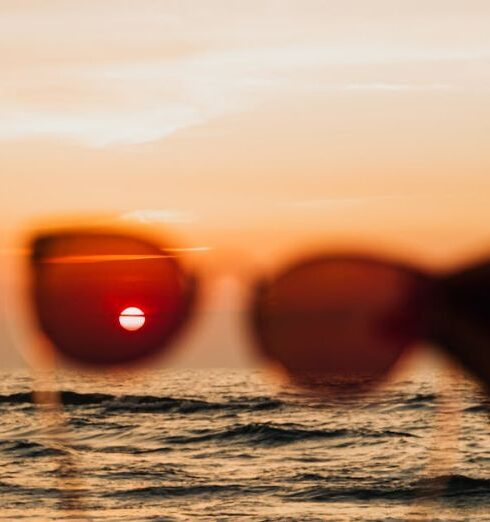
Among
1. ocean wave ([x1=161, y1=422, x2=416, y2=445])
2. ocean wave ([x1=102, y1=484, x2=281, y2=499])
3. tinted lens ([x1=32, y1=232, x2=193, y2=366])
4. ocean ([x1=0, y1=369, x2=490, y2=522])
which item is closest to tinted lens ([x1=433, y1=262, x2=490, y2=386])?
tinted lens ([x1=32, y1=232, x2=193, y2=366])

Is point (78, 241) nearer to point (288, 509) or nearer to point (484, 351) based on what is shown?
point (484, 351)

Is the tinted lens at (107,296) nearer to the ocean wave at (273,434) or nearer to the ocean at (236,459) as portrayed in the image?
the ocean at (236,459)

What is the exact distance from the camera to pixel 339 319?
6.87ft

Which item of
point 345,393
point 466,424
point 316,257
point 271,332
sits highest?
point 316,257

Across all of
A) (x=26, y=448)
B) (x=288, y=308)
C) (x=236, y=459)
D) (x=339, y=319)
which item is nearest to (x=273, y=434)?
(x=236, y=459)

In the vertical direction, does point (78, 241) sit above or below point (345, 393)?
above

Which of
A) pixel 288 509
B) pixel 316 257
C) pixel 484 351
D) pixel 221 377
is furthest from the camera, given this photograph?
pixel 221 377

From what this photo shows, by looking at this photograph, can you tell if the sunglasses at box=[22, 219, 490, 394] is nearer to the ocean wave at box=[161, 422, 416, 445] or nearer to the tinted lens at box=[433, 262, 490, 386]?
the tinted lens at box=[433, 262, 490, 386]

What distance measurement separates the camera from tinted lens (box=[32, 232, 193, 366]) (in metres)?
2.19

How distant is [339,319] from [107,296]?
58 centimetres

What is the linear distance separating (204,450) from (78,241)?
1126cm

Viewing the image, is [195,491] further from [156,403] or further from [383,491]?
[156,403]

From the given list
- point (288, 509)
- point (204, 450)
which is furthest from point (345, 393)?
point (204, 450)

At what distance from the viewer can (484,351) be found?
1.50 metres
